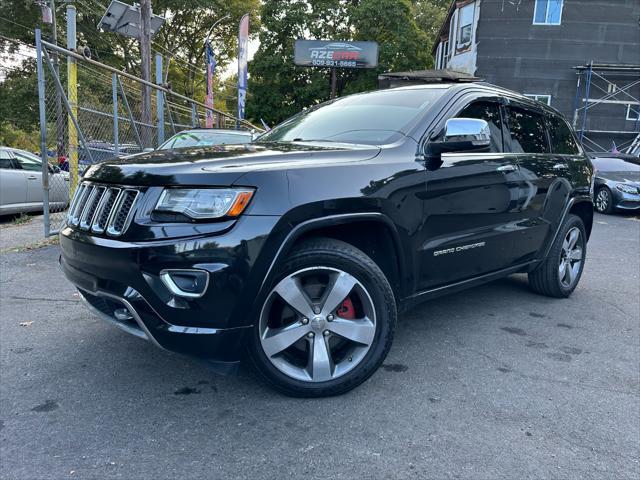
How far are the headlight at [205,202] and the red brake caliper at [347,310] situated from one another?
2.73ft

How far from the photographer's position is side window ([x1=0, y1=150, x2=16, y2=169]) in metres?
9.44

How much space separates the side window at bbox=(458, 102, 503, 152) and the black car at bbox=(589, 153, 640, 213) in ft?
30.8

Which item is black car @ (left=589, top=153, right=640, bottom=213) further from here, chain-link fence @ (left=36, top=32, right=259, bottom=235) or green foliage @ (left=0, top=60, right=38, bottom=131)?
green foliage @ (left=0, top=60, right=38, bottom=131)

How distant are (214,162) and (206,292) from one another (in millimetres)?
650

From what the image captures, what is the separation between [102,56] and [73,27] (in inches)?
1009

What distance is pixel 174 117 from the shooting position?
10391 mm

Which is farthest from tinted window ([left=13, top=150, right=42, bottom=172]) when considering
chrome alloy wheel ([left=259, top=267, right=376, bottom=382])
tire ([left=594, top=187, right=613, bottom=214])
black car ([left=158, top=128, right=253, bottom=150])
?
tire ([left=594, top=187, right=613, bottom=214])

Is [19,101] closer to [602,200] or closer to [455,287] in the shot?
[602,200]

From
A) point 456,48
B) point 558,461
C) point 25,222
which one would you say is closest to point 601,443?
point 558,461

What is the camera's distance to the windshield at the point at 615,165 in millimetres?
12695

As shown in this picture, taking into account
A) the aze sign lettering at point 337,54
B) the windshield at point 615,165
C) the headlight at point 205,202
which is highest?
the aze sign lettering at point 337,54

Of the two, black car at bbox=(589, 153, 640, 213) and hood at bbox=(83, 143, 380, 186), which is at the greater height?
hood at bbox=(83, 143, 380, 186)

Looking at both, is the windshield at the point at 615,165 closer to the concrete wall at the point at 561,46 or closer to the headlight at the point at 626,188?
the headlight at the point at 626,188

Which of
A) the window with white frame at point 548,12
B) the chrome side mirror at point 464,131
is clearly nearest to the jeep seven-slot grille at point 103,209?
the chrome side mirror at point 464,131
